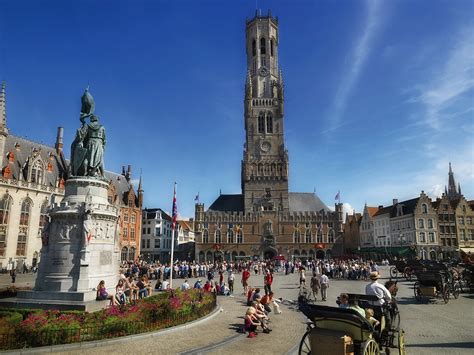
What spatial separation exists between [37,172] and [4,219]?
24.6ft

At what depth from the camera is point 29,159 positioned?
1682 inches

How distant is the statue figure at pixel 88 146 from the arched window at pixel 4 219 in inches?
1075

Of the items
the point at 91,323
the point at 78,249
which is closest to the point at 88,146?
the point at 78,249

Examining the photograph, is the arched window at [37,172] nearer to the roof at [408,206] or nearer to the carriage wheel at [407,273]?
the carriage wheel at [407,273]

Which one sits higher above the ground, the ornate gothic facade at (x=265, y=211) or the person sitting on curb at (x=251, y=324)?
the ornate gothic facade at (x=265, y=211)

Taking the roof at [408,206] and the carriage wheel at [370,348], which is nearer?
the carriage wheel at [370,348]

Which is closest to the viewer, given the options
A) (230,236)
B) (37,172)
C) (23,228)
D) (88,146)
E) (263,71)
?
(88,146)

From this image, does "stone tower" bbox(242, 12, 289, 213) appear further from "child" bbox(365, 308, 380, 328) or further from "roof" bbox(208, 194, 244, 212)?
"child" bbox(365, 308, 380, 328)

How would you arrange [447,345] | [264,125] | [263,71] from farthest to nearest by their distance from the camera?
[263,71] < [264,125] < [447,345]

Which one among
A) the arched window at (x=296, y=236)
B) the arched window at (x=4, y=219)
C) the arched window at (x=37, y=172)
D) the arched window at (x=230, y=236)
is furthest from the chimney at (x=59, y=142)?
the arched window at (x=296, y=236)

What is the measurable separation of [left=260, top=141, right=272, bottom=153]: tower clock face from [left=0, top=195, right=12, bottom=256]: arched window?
148ft

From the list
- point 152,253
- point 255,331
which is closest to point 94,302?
point 255,331

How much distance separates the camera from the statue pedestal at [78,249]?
15.1 m

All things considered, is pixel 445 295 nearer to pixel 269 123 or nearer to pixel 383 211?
pixel 383 211
